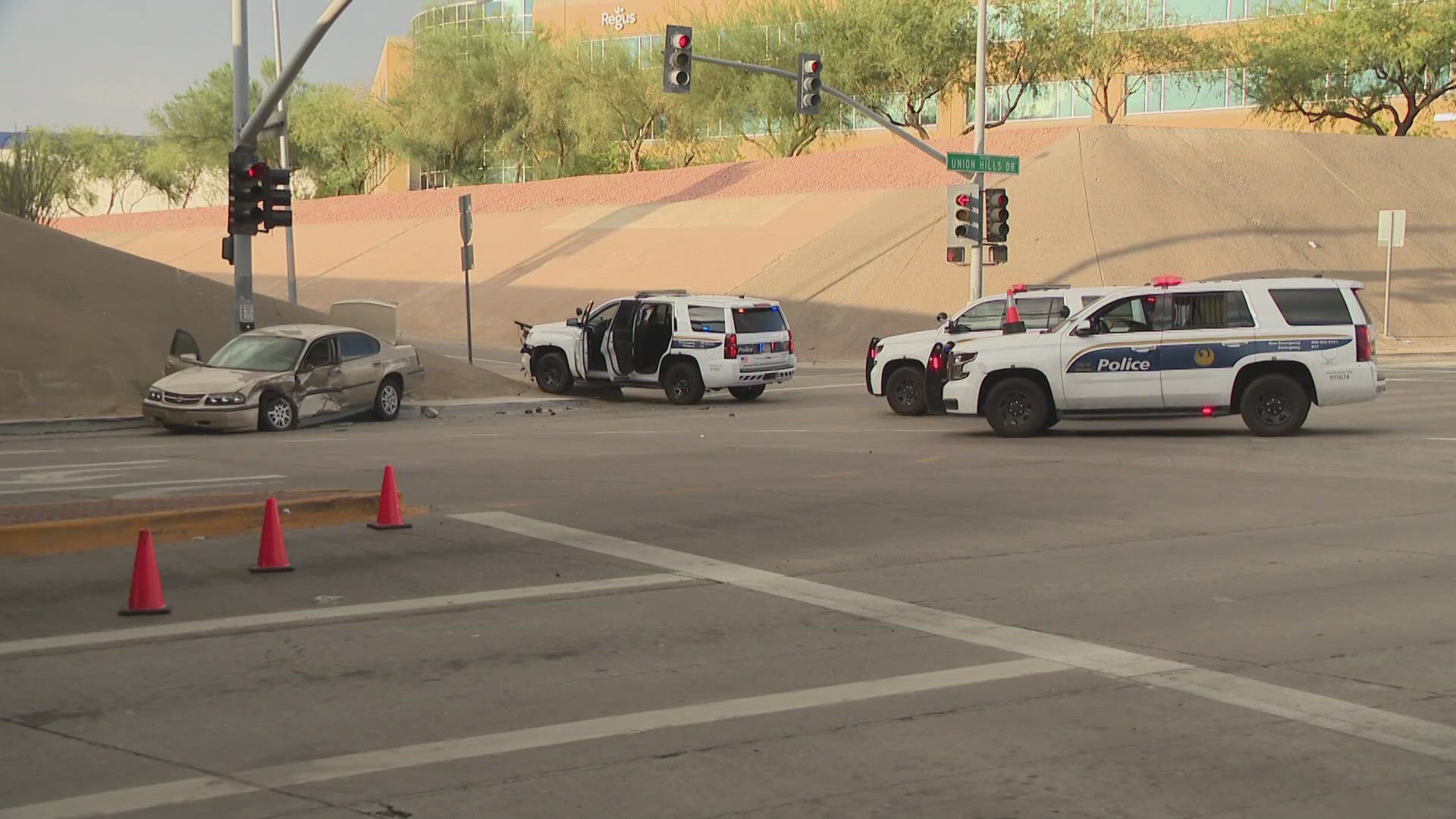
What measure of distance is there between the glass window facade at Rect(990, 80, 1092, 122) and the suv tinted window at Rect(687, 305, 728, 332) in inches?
2093

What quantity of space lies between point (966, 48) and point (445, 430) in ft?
144

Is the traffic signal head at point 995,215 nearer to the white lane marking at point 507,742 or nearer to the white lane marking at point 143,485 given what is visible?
the white lane marking at point 143,485

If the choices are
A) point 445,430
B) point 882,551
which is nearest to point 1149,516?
point 882,551

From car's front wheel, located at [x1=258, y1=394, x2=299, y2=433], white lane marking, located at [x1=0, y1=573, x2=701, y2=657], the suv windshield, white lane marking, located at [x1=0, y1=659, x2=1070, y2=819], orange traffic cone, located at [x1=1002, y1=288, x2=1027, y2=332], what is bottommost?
white lane marking, located at [x1=0, y1=659, x2=1070, y2=819]

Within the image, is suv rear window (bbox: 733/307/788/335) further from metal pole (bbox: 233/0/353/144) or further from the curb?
the curb

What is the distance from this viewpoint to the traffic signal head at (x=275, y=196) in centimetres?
2456

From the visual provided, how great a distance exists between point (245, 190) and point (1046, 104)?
6083 cm

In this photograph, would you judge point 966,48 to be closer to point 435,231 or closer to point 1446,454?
point 435,231

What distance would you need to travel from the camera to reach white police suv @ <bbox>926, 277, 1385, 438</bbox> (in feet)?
62.6

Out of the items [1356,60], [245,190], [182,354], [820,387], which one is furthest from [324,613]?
[1356,60]

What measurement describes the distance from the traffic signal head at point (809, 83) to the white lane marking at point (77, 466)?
56.6ft

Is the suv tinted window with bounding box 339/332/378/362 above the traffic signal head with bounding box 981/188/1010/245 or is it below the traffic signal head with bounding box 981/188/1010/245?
below

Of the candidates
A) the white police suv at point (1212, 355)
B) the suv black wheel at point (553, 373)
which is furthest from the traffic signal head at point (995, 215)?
the white police suv at point (1212, 355)

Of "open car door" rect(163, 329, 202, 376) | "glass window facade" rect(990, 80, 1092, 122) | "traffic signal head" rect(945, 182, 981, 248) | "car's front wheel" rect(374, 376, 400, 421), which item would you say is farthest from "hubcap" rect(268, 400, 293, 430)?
"glass window facade" rect(990, 80, 1092, 122)
